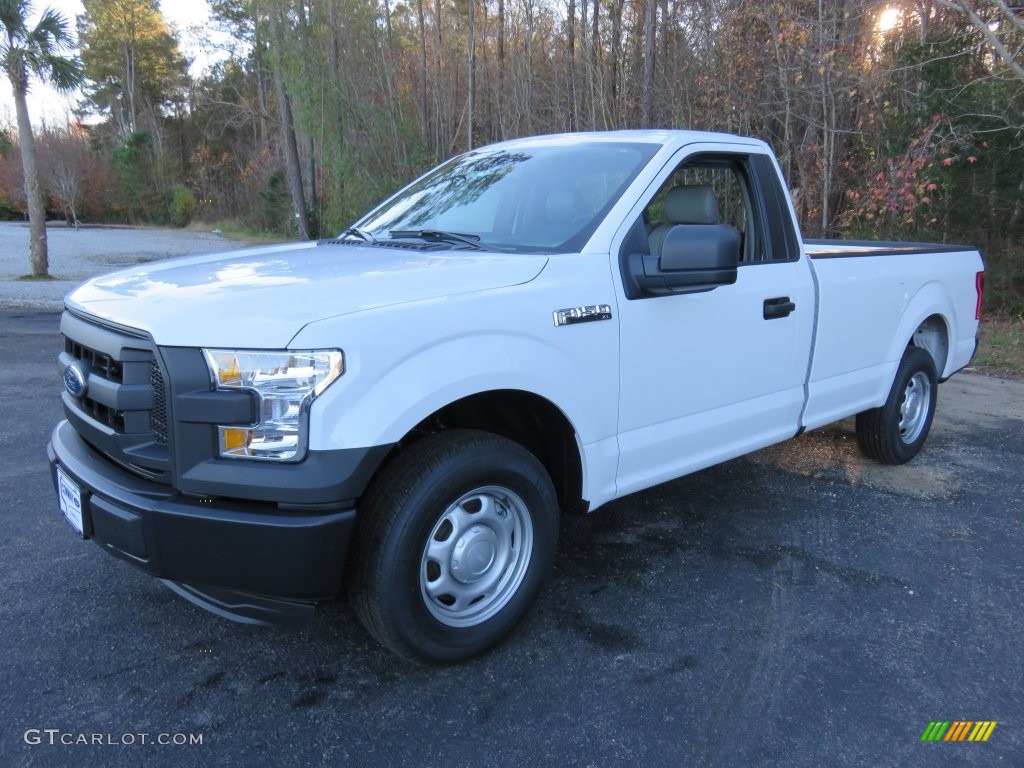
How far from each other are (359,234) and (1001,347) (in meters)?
8.86

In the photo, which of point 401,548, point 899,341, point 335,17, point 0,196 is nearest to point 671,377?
point 401,548

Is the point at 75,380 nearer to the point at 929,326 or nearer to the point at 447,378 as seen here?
the point at 447,378

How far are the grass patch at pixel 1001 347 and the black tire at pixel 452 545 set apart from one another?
771 cm

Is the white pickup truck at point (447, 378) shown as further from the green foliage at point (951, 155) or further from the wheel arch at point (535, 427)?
the green foliage at point (951, 155)

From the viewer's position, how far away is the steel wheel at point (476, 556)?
8.68ft

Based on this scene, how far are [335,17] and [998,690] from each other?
23783 mm

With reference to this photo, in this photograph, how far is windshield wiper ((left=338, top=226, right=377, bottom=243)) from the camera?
11.9 ft

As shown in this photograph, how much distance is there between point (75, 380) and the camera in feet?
8.89

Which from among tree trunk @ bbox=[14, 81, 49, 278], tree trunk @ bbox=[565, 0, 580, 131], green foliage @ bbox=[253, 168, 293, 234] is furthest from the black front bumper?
green foliage @ bbox=[253, 168, 293, 234]

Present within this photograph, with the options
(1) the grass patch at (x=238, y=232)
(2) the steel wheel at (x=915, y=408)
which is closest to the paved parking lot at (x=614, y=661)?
(2) the steel wheel at (x=915, y=408)

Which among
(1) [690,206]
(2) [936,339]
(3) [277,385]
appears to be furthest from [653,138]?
(2) [936,339]

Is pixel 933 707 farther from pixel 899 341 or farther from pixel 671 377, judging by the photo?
pixel 899 341

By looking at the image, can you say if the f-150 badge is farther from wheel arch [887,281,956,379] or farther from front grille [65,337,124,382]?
wheel arch [887,281,956,379]

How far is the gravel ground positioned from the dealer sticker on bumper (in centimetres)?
517
